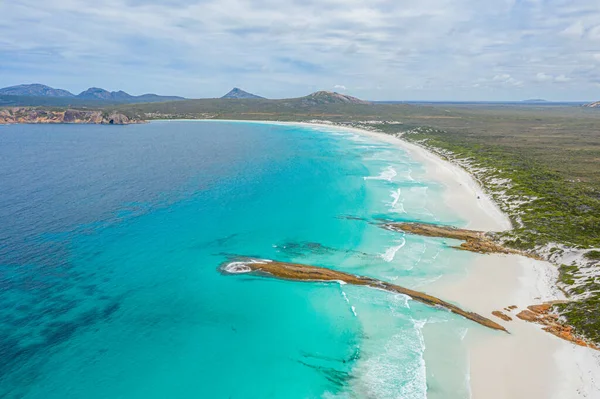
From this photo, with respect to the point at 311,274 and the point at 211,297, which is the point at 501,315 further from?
the point at 211,297

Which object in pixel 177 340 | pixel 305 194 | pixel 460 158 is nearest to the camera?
pixel 177 340

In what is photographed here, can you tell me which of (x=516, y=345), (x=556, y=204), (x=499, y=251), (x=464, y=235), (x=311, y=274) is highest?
(x=556, y=204)

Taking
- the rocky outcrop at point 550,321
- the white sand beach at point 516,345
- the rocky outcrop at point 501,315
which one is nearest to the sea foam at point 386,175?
the white sand beach at point 516,345

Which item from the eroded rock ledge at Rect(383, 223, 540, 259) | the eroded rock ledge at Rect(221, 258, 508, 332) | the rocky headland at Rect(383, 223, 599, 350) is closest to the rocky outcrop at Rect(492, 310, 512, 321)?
the rocky headland at Rect(383, 223, 599, 350)

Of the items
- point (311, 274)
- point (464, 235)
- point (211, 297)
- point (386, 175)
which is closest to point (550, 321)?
point (464, 235)

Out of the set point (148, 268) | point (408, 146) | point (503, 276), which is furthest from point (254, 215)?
point (408, 146)

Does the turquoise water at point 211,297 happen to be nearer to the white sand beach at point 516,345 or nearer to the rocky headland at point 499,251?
the white sand beach at point 516,345

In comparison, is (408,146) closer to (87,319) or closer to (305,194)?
(305,194)
